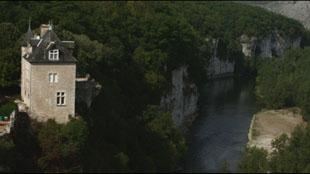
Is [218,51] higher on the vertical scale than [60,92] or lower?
lower

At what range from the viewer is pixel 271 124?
5131 cm

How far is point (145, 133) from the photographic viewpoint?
38.4 meters

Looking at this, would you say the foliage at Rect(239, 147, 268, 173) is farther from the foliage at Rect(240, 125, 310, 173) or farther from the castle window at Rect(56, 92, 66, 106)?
the castle window at Rect(56, 92, 66, 106)

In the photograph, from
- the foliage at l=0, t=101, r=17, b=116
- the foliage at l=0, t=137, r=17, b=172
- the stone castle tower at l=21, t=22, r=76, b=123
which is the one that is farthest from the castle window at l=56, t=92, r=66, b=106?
the foliage at l=0, t=137, r=17, b=172

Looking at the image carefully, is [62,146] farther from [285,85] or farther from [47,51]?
[285,85]

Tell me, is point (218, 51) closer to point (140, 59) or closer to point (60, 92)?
point (140, 59)

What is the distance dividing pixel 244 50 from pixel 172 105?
4012 centimetres

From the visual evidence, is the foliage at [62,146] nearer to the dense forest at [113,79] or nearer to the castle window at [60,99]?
the dense forest at [113,79]

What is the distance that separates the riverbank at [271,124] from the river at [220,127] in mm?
557

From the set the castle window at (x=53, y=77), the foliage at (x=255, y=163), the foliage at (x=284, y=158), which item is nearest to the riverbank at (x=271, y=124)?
the foliage at (x=284, y=158)

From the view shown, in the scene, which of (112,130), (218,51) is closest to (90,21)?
(112,130)

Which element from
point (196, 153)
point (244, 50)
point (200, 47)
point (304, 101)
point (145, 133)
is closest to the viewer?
point (145, 133)

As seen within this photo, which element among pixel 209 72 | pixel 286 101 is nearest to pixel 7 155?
pixel 286 101

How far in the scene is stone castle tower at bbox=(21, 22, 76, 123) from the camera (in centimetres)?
3031
